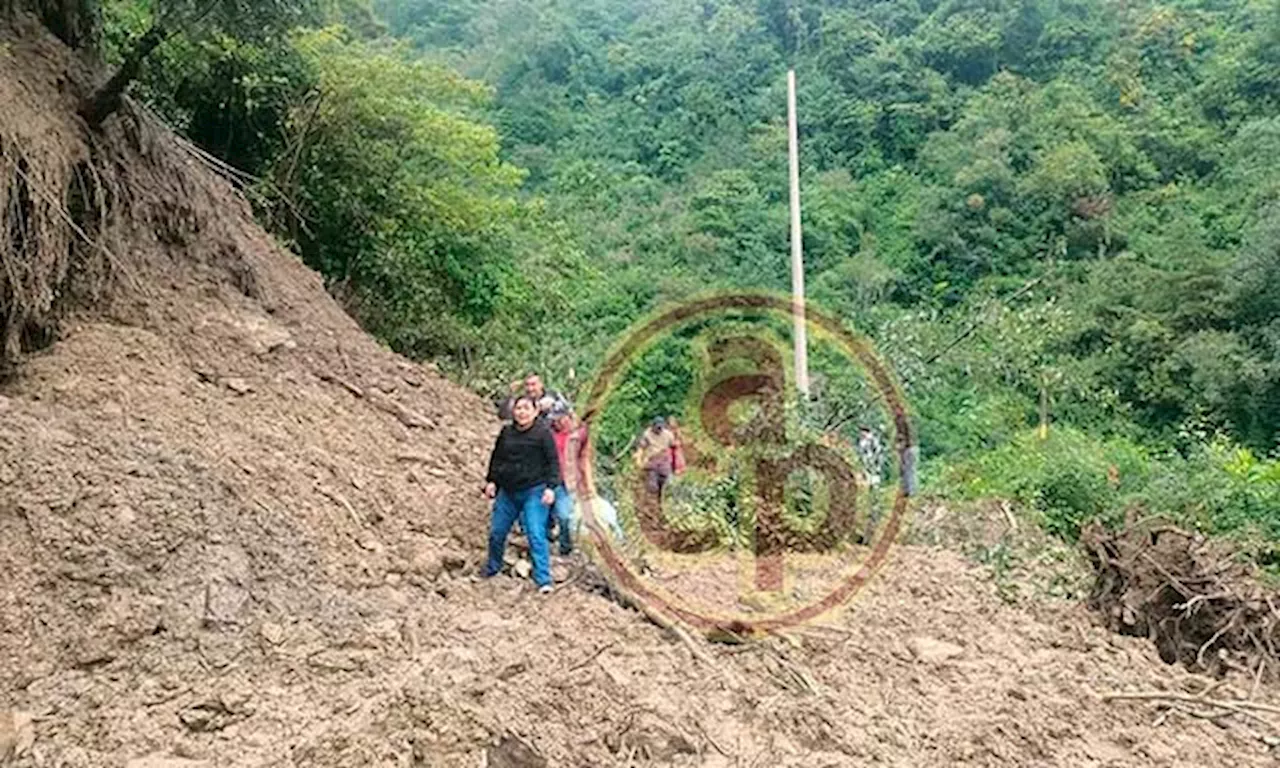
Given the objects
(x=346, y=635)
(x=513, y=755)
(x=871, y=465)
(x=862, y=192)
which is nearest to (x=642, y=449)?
(x=871, y=465)

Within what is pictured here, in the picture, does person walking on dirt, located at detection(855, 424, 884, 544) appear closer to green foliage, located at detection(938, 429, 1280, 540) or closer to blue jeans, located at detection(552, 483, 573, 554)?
green foliage, located at detection(938, 429, 1280, 540)

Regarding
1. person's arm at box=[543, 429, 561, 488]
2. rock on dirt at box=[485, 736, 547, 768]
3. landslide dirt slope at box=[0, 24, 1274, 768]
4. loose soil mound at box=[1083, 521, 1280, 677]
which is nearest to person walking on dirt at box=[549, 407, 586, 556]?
person's arm at box=[543, 429, 561, 488]

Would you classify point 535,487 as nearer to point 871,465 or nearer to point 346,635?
point 346,635

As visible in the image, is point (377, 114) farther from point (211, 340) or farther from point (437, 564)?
point (437, 564)

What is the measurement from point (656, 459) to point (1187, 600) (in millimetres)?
3836

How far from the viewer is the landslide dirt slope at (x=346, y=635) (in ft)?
14.4

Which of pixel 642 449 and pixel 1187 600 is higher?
pixel 1187 600

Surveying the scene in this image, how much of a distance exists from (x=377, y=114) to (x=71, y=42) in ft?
17.6

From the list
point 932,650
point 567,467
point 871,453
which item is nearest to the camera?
point 932,650

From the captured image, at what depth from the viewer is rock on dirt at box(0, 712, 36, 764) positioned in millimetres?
4051

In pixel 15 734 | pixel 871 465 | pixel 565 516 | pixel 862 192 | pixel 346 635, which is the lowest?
pixel 15 734

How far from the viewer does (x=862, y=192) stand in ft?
127

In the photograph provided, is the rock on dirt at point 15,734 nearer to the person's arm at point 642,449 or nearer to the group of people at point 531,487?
the group of people at point 531,487

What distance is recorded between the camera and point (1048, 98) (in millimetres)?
36781
